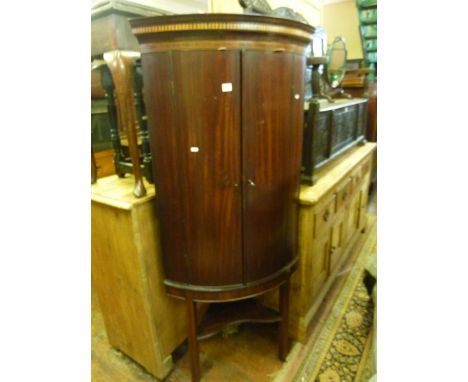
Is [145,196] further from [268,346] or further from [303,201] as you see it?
[268,346]

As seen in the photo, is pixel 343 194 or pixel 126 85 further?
pixel 343 194

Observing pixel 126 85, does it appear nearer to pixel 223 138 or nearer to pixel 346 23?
pixel 223 138

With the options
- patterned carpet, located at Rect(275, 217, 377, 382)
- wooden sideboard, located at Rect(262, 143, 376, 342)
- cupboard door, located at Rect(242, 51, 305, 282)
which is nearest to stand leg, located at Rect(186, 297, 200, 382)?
cupboard door, located at Rect(242, 51, 305, 282)

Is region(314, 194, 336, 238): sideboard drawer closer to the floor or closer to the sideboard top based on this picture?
the floor

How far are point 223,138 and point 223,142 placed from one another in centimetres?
1

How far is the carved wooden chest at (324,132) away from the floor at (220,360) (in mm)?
990

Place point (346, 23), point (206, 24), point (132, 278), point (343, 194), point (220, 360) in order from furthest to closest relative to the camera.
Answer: point (346, 23) < point (343, 194) < point (220, 360) < point (132, 278) < point (206, 24)

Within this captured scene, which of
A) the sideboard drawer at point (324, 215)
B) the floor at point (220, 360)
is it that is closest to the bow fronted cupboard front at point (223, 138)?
the sideboard drawer at point (324, 215)

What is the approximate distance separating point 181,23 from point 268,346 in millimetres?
1700

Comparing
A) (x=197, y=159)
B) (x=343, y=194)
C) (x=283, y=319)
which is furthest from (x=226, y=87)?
(x=343, y=194)

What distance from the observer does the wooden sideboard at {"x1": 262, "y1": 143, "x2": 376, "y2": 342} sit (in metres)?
1.67

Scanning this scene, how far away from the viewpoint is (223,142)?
45.1 inches
